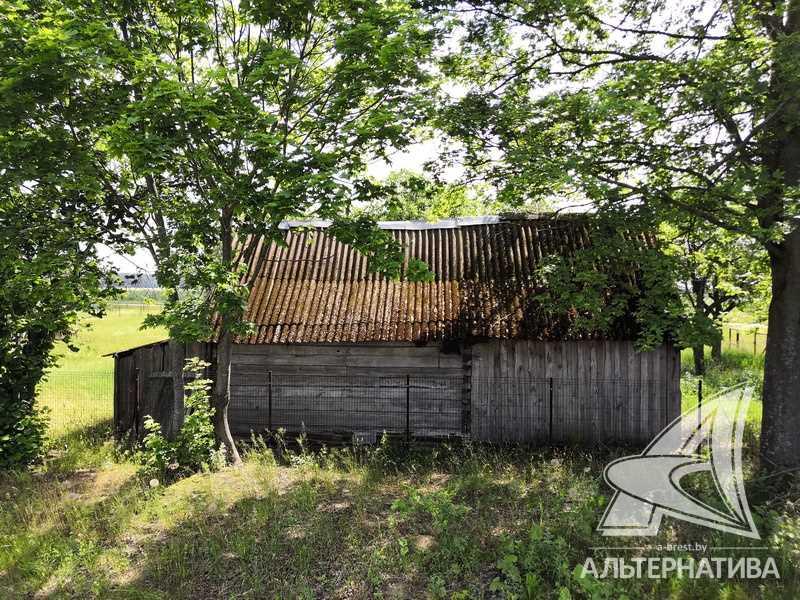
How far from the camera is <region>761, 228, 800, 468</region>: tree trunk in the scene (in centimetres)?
737

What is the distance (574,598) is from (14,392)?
10.8 m

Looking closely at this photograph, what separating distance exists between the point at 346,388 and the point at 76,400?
31.4 feet

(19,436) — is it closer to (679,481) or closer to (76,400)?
(76,400)

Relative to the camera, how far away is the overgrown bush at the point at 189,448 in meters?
8.45

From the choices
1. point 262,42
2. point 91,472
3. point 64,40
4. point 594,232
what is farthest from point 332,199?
point 91,472

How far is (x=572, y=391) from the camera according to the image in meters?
10.8

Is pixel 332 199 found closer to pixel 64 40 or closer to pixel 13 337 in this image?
pixel 64 40

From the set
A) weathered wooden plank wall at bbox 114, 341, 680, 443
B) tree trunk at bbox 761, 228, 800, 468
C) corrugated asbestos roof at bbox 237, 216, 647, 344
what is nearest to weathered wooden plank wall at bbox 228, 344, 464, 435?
weathered wooden plank wall at bbox 114, 341, 680, 443

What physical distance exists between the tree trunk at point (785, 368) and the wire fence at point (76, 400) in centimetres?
1342

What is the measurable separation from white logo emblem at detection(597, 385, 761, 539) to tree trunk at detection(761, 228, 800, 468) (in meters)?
0.54

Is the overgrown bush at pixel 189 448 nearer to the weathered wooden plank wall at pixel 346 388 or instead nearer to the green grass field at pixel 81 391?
the green grass field at pixel 81 391

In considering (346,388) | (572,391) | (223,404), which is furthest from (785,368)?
(223,404)

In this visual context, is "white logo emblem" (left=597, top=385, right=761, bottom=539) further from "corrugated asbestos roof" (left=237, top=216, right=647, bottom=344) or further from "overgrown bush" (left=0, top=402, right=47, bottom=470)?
"overgrown bush" (left=0, top=402, right=47, bottom=470)

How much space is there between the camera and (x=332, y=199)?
7.18m
